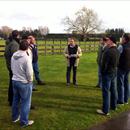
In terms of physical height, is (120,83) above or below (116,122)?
above

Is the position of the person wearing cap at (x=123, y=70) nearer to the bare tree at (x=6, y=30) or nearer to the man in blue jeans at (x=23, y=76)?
the man in blue jeans at (x=23, y=76)

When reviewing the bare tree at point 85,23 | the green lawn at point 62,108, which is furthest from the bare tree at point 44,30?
the green lawn at point 62,108

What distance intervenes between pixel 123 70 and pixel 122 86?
48 cm

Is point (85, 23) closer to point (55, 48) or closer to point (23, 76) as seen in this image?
point (55, 48)

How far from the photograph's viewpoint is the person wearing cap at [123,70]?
8938 millimetres

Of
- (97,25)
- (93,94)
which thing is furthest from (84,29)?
(93,94)

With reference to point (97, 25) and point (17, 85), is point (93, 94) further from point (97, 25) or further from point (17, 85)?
point (97, 25)

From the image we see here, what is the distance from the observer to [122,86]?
30.5ft

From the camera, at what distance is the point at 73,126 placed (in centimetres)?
725

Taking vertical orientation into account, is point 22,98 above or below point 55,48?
below

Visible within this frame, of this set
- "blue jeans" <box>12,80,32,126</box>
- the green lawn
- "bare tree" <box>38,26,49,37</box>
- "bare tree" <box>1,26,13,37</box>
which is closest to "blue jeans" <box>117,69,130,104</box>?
the green lawn

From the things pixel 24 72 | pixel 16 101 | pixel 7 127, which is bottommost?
pixel 7 127

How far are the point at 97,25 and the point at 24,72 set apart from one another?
2287 inches

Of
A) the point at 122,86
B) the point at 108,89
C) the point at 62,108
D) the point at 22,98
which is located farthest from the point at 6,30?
the point at 22,98
